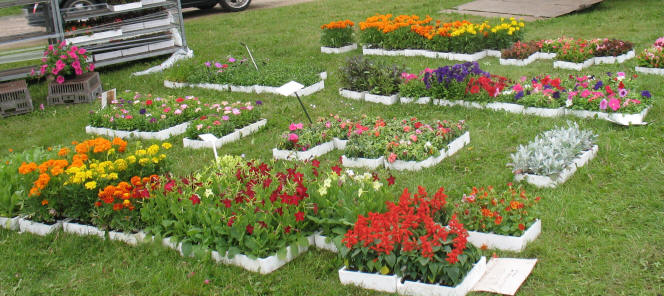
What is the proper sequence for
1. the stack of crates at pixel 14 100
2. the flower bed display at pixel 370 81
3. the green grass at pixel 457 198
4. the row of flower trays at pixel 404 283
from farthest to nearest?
the stack of crates at pixel 14 100 → the flower bed display at pixel 370 81 → the green grass at pixel 457 198 → the row of flower trays at pixel 404 283

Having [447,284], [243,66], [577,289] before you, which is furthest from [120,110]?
[577,289]

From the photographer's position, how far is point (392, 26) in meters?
11.2

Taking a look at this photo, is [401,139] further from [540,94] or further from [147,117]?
[147,117]

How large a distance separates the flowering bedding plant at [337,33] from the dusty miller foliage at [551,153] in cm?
622

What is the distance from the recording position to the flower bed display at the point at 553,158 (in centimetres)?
570

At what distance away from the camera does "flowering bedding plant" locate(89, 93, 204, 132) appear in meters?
8.14

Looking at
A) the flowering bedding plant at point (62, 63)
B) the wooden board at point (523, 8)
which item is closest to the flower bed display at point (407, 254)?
the flowering bedding plant at point (62, 63)

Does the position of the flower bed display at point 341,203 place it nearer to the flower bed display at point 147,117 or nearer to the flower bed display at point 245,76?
the flower bed display at point 147,117

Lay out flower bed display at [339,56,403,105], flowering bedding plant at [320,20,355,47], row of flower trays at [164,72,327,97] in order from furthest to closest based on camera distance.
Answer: flowering bedding plant at [320,20,355,47] < row of flower trays at [164,72,327,97] < flower bed display at [339,56,403,105]

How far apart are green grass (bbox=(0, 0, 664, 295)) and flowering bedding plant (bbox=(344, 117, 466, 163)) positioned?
22 cm

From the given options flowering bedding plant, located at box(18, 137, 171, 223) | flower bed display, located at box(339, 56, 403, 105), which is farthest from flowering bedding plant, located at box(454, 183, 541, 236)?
flower bed display, located at box(339, 56, 403, 105)

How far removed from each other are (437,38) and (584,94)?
Answer: 148 inches

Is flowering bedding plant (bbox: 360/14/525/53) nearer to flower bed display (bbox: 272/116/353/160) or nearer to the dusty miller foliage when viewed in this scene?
flower bed display (bbox: 272/116/353/160)

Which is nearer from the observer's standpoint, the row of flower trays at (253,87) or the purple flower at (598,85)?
the purple flower at (598,85)
